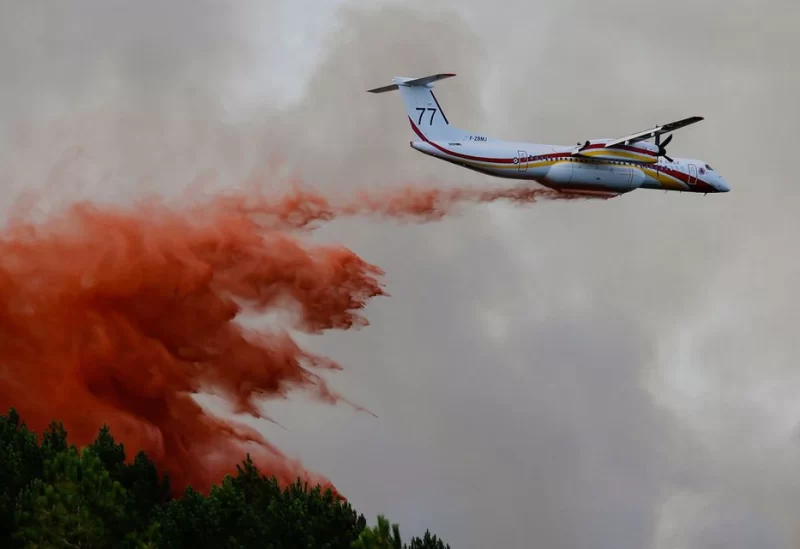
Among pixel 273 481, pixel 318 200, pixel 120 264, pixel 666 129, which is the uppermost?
pixel 666 129

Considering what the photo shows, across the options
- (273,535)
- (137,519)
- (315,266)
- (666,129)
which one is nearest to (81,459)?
(137,519)

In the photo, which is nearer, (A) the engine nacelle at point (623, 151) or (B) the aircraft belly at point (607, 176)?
(B) the aircraft belly at point (607, 176)

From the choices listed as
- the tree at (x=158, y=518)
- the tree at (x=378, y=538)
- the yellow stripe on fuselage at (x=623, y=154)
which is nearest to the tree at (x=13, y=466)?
the tree at (x=158, y=518)

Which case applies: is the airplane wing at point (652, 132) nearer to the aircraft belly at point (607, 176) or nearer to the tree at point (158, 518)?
the aircraft belly at point (607, 176)

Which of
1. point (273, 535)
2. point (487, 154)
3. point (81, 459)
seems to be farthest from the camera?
point (487, 154)

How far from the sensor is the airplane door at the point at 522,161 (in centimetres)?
6250

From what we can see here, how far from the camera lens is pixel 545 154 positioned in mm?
63188

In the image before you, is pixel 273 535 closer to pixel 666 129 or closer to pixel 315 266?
pixel 315 266

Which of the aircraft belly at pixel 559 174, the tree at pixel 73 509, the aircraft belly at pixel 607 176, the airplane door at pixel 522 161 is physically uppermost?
the aircraft belly at pixel 607 176

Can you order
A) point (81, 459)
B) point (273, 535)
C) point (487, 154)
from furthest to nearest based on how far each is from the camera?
point (487, 154), point (81, 459), point (273, 535)

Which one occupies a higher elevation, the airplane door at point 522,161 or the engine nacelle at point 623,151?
the engine nacelle at point 623,151

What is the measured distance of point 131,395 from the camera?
65.8 m

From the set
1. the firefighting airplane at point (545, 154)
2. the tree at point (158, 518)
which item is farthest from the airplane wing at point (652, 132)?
the tree at point (158, 518)

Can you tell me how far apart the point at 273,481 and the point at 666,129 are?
66.5ft
